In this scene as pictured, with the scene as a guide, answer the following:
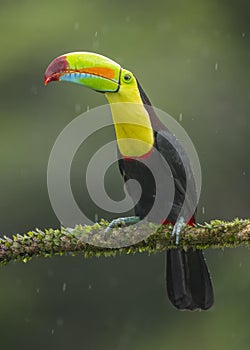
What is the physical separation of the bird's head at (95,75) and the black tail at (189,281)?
0.71 meters

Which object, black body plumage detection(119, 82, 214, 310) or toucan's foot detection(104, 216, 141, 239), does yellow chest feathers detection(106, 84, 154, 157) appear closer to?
black body plumage detection(119, 82, 214, 310)

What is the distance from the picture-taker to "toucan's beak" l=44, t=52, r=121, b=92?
12.4 ft

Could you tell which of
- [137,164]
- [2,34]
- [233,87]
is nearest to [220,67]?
[233,87]

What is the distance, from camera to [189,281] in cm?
387

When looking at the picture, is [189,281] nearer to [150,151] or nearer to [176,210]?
[176,210]

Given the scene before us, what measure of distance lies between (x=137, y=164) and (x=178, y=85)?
3865 mm

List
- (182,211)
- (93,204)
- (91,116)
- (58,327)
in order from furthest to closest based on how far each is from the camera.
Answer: (58,327) → (93,204) → (91,116) → (182,211)

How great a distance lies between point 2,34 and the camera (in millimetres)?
8375

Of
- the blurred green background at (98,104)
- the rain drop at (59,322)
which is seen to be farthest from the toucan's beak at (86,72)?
the rain drop at (59,322)

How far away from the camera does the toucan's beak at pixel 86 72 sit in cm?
377

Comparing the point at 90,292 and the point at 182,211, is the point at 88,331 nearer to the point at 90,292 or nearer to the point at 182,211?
the point at 90,292

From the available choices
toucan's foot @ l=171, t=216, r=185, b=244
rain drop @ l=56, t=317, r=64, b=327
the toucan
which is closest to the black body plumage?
the toucan

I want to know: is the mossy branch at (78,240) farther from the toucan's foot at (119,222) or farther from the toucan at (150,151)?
the toucan at (150,151)

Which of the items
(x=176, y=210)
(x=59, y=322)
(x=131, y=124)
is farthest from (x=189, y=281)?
(x=59, y=322)
